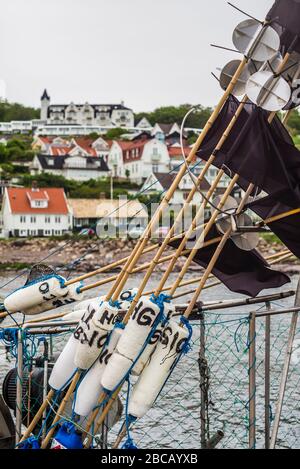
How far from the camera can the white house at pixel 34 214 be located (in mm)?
100188

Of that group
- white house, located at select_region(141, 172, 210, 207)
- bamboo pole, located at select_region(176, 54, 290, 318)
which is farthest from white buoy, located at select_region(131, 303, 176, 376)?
white house, located at select_region(141, 172, 210, 207)

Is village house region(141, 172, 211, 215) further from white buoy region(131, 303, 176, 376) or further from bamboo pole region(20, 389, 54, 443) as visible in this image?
bamboo pole region(20, 389, 54, 443)

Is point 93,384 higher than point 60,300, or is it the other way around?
point 60,300

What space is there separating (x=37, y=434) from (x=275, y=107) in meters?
4.52

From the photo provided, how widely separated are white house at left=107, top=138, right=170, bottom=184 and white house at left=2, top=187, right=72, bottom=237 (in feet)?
93.1

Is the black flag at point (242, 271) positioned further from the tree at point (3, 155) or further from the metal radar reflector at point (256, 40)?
the tree at point (3, 155)

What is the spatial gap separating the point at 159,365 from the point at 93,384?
2.43 feet

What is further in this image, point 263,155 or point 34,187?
point 34,187

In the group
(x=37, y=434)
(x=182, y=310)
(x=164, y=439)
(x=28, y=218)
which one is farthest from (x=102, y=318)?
(x=28, y=218)

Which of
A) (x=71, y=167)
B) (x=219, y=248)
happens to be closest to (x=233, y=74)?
(x=219, y=248)

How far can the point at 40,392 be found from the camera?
9.21m

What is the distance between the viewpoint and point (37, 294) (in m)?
9.28

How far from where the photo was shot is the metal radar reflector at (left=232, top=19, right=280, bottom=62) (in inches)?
308

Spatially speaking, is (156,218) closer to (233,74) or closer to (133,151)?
(233,74)
